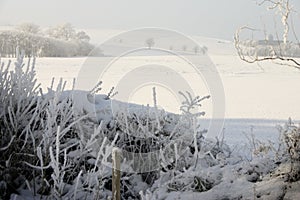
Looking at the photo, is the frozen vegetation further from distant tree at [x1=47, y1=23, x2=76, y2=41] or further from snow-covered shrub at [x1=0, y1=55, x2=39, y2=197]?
distant tree at [x1=47, y1=23, x2=76, y2=41]

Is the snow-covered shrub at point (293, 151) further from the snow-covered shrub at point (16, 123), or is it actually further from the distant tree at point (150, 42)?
the distant tree at point (150, 42)

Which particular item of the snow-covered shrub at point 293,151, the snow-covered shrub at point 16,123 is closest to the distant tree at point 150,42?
the snow-covered shrub at point 16,123

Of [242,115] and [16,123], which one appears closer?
[16,123]

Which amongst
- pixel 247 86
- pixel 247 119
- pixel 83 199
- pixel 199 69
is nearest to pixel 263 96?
pixel 247 86

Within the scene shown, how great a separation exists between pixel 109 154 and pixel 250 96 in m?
8.15

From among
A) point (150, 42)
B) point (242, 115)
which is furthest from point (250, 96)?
point (150, 42)

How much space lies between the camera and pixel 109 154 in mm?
3270

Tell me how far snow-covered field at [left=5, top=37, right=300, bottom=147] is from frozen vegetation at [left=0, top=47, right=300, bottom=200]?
0.80 metres

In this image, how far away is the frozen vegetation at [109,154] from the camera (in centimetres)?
275

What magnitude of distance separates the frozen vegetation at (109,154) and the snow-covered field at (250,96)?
31.6 inches

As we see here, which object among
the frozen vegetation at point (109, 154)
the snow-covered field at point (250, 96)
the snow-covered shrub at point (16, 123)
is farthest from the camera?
the snow-covered field at point (250, 96)

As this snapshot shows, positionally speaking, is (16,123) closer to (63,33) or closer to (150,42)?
(150,42)

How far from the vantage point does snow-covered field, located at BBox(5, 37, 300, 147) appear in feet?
21.8

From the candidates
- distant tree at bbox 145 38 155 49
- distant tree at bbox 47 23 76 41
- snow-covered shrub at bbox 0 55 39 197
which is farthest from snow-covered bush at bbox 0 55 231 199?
distant tree at bbox 47 23 76 41
